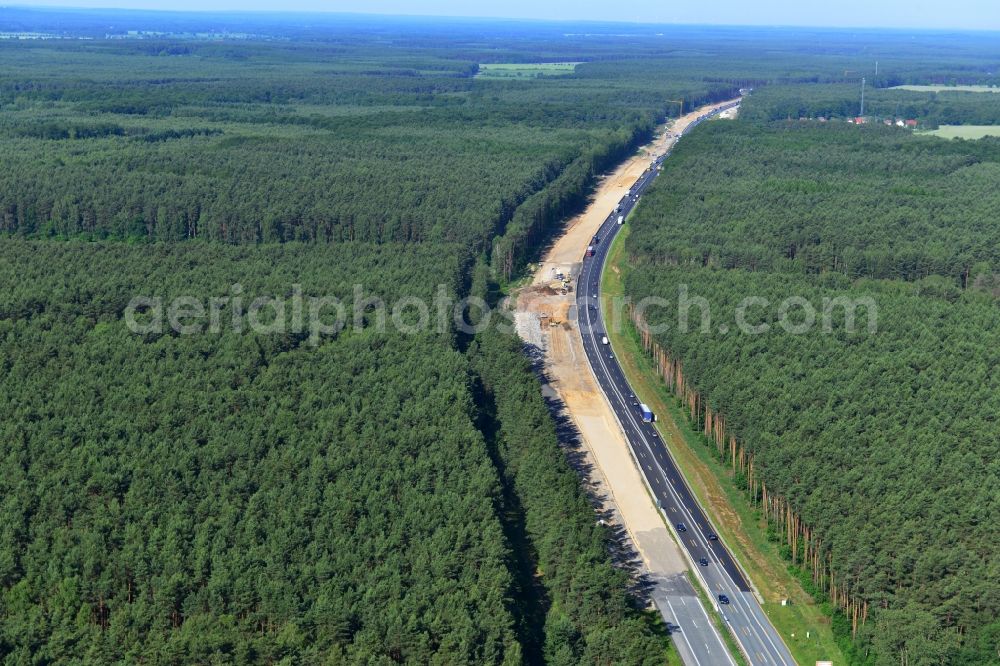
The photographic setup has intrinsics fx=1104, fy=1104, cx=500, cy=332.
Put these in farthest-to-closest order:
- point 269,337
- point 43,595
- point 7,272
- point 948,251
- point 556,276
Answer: point 556,276
point 948,251
point 7,272
point 269,337
point 43,595

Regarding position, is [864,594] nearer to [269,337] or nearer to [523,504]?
[523,504]

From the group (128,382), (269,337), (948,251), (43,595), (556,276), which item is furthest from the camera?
(556,276)

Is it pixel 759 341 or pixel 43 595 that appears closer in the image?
pixel 43 595

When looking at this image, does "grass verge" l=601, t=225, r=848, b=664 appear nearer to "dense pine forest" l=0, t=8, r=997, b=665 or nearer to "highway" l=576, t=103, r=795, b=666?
"highway" l=576, t=103, r=795, b=666

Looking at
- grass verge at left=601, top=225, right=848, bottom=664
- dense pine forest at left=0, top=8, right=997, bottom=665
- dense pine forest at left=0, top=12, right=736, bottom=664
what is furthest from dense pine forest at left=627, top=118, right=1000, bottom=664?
dense pine forest at left=0, top=12, right=736, bottom=664

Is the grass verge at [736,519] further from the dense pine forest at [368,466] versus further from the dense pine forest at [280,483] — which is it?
the dense pine forest at [280,483]

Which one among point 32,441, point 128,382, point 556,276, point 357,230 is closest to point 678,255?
point 556,276
